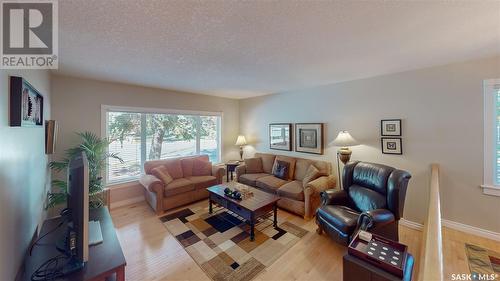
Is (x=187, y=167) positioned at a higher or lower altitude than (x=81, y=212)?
lower

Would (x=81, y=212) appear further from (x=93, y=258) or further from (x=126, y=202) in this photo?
(x=126, y=202)

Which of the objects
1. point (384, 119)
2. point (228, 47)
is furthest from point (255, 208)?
point (384, 119)

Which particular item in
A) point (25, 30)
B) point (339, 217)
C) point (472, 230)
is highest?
point (25, 30)

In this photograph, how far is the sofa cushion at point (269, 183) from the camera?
3.63 meters

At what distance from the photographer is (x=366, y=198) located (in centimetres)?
254

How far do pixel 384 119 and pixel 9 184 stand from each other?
13.9ft

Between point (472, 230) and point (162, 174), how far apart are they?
4737 mm

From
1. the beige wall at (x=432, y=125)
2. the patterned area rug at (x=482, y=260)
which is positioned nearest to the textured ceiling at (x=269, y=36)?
the beige wall at (x=432, y=125)

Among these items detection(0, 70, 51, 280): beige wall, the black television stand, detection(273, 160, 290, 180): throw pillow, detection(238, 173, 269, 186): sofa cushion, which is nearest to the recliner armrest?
detection(273, 160, 290, 180): throw pillow

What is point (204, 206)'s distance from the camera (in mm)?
3607

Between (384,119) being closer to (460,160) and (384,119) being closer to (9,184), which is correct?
(460,160)

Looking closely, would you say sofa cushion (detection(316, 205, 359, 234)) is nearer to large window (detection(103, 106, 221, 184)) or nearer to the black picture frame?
the black picture frame

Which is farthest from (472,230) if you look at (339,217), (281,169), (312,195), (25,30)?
(25,30)

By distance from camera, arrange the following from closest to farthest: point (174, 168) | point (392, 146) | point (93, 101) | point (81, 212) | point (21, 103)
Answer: point (81, 212) → point (21, 103) → point (392, 146) → point (93, 101) → point (174, 168)
